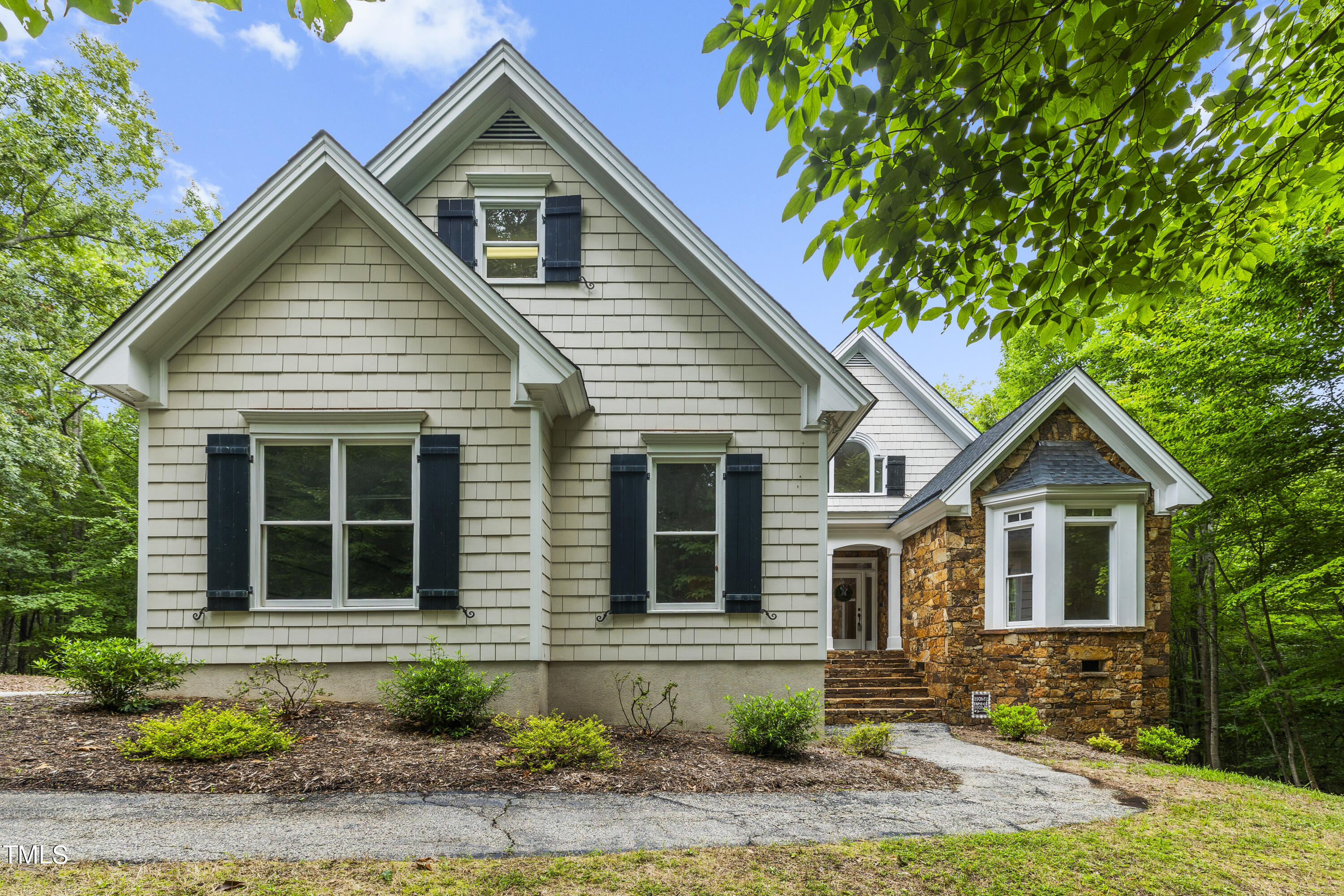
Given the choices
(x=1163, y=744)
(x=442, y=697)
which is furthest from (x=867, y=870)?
(x=1163, y=744)

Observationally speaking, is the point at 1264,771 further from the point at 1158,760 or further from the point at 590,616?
the point at 590,616

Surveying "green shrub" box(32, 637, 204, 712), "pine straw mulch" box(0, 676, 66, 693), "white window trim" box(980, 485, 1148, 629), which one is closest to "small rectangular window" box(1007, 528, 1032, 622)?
"white window trim" box(980, 485, 1148, 629)

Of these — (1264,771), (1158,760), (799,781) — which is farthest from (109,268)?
(1264,771)

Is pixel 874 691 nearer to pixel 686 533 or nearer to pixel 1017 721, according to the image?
pixel 1017 721

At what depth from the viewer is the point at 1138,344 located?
14.5m

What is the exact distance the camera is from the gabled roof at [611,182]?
7973mm

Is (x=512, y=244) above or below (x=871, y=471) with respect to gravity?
above

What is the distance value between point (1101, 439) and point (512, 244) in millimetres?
9383

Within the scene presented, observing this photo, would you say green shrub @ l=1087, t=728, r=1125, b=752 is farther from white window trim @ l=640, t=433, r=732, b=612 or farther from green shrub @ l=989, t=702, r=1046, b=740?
white window trim @ l=640, t=433, r=732, b=612

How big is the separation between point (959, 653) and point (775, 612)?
4618 mm

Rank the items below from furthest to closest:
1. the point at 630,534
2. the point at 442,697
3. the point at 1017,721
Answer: the point at 1017,721
the point at 630,534
the point at 442,697

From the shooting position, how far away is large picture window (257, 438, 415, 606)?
279 inches

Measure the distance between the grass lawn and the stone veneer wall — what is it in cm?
524

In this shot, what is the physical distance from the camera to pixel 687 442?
27.0ft
